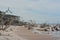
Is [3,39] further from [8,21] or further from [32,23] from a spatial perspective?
[32,23]

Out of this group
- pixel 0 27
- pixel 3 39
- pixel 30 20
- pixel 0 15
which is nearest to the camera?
pixel 3 39

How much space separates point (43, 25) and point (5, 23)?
785 inches

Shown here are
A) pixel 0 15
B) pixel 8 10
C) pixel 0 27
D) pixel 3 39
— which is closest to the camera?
pixel 3 39

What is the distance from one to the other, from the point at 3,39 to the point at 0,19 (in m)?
7.96

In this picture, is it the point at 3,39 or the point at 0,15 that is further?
the point at 0,15

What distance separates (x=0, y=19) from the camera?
20.1 m

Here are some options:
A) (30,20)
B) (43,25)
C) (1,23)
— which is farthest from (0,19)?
(43,25)

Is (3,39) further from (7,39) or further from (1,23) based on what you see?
(1,23)

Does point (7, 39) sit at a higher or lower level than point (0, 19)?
lower

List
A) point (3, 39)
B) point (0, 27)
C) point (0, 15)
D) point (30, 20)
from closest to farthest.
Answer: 1. point (3, 39)
2. point (0, 15)
3. point (0, 27)
4. point (30, 20)

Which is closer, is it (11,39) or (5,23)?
(11,39)

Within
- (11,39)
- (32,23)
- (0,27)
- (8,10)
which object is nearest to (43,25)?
(32,23)

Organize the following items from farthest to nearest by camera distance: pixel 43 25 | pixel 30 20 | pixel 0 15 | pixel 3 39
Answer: pixel 43 25
pixel 30 20
pixel 0 15
pixel 3 39

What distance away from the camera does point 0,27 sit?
21.0 meters
